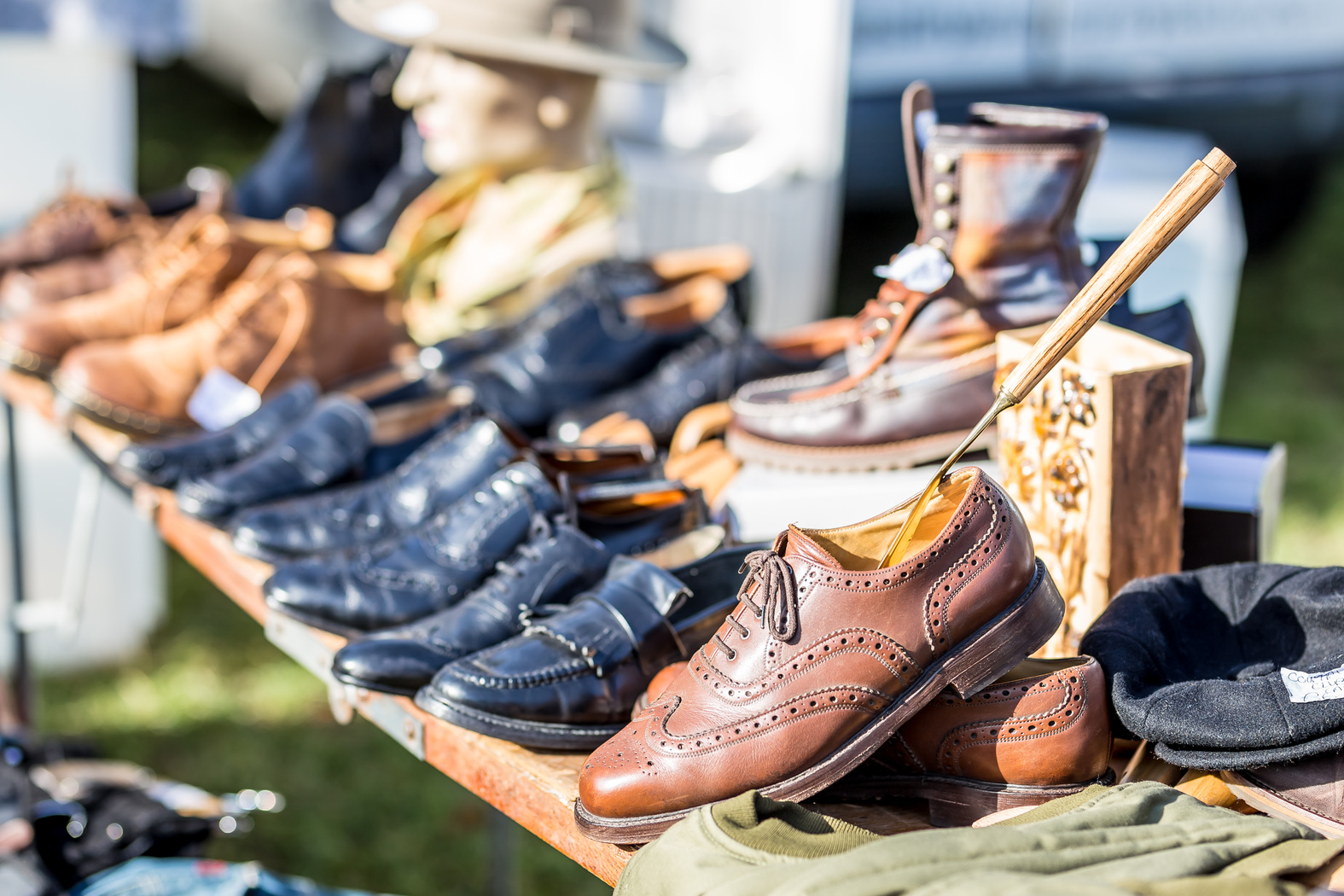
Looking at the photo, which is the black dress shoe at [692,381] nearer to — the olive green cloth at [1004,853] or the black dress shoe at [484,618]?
the black dress shoe at [484,618]

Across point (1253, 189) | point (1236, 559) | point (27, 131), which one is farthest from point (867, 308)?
point (1253, 189)

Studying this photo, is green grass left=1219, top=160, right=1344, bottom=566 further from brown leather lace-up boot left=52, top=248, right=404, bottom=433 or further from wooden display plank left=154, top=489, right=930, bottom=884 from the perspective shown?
wooden display plank left=154, top=489, right=930, bottom=884

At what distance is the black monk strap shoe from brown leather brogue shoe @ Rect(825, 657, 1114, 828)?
0.82m

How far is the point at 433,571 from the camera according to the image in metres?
1.13

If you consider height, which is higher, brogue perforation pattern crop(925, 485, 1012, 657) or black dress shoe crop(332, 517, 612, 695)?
brogue perforation pattern crop(925, 485, 1012, 657)

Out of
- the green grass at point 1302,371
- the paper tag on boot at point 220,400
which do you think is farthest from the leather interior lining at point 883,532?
the green grass at point 1302,371

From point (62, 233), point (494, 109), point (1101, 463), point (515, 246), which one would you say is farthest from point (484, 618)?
point (62, 233)

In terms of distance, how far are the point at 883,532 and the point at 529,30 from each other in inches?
54.7

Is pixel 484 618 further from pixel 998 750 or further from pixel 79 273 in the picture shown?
pixel 79 273

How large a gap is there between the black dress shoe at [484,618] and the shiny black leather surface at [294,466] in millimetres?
413

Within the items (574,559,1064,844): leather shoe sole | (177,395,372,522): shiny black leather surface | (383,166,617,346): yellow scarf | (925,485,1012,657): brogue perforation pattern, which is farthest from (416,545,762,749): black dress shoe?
(383,166,617,346): yellow scarf

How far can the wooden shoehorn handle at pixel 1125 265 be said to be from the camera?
0.81m

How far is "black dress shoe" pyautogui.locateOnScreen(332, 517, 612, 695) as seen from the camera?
39.6 inches

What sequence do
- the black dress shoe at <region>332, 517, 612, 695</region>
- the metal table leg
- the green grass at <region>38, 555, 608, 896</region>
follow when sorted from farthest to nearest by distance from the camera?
the green grass at <region>38, 555, 608, 896</region>, the metal table leg, the black dress shoe at <region>332, 517, 612, 695</region>
